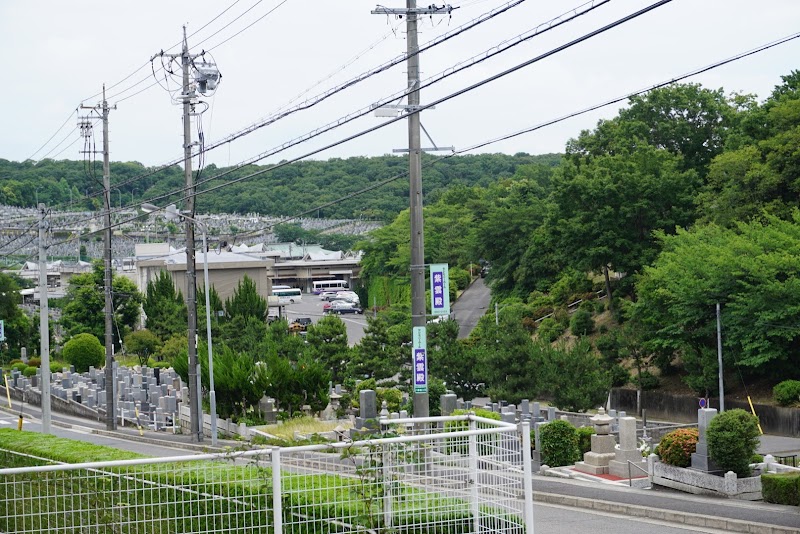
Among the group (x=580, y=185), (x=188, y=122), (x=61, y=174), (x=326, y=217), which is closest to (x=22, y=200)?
(x=61, y=174)

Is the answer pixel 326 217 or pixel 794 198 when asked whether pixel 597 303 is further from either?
pixel 326 217

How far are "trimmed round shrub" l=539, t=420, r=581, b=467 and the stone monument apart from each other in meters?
0.90

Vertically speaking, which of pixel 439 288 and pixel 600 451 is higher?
pixel 439 288

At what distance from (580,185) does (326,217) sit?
382 feet

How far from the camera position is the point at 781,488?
752 inches

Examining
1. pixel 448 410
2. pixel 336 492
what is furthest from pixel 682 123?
pixel 336 492

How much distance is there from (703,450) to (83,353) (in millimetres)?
47472

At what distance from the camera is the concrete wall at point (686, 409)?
36.9 metres

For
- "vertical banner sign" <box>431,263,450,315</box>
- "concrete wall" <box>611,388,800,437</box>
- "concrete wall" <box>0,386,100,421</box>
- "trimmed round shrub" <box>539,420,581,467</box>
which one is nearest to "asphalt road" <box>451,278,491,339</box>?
"concrete wall" <box>611,388,800,437</box>

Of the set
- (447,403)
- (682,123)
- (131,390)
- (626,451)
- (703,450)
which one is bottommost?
(131,390)

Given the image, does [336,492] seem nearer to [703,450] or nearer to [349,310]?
[703,450]

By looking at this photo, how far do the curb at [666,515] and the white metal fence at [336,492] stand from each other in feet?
30.2

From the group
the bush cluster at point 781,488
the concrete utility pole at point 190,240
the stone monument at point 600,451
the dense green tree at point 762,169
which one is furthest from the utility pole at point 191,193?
the dense green tree at point 762,169

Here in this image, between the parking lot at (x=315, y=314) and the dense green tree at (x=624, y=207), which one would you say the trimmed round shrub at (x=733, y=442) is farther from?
the parking lot at (x=315, y=314)
